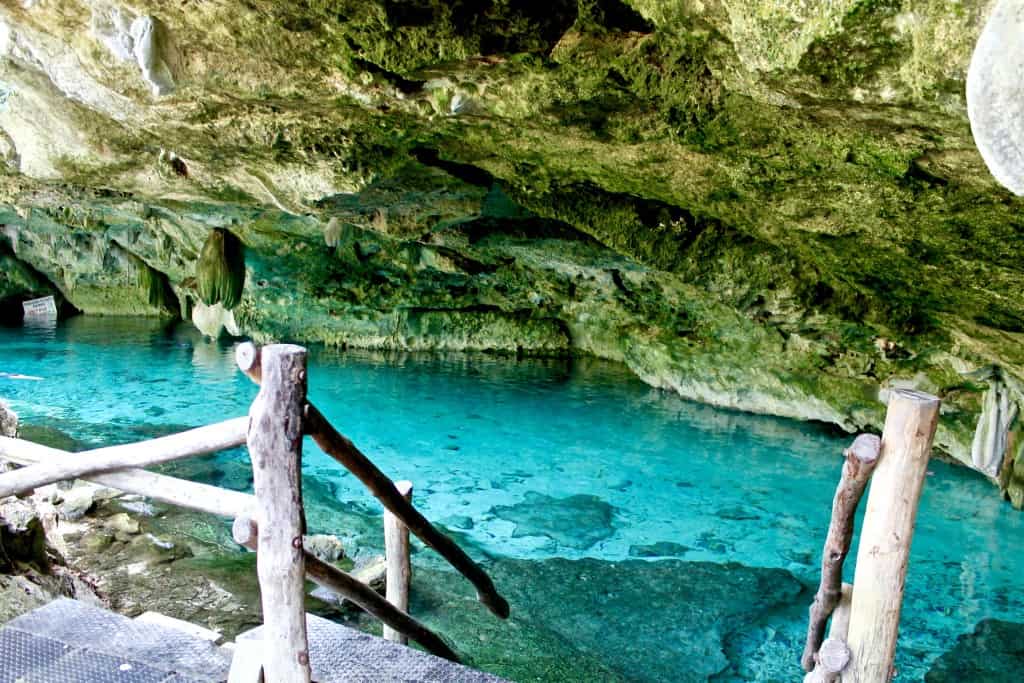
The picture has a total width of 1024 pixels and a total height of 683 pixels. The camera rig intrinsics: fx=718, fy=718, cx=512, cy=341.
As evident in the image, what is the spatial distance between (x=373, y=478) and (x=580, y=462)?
23.1ft

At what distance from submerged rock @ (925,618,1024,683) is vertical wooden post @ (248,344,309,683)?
4.56 m

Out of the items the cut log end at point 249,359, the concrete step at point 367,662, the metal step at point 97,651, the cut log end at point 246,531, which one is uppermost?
the cut log end at point 249,359

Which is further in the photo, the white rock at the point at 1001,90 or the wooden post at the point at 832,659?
the wooden post at the point at 832,659

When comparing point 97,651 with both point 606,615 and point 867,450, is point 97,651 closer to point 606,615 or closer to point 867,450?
point 867,450

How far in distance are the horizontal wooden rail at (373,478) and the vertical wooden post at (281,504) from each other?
6cm

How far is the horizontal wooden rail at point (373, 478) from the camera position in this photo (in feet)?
8.48

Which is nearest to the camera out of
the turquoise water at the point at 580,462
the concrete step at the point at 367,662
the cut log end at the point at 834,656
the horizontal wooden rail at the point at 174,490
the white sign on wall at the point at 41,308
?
the cut log end at the point at 834,656

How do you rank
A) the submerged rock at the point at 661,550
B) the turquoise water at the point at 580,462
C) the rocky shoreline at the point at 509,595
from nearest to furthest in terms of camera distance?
the rocky shoreline at the point at 509,595, the turquoise water at the point at 580,462, the submerged rock at the point at 661,550

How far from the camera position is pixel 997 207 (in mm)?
4273

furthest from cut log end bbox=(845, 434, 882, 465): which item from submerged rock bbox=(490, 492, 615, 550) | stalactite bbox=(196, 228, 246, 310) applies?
stalactite bbox=(196, 228, 246, 310)

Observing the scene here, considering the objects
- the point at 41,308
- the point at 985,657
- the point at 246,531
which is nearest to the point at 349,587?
the point at 246,531

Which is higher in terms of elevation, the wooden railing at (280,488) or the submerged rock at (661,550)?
the wooden railing at (280,488)

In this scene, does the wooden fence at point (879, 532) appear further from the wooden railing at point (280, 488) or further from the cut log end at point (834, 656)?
the wooden railing at point (280, 488)

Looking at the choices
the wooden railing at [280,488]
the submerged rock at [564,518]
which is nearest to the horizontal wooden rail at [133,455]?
the wooden railing at [280,488]
